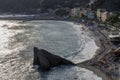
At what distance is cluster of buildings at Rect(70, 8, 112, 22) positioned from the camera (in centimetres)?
11357

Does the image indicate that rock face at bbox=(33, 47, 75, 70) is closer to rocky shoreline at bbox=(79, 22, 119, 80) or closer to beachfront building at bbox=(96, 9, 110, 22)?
rocky shoreline at bbox=(79, 22, 119, 80)

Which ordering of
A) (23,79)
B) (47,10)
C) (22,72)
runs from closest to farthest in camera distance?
(23,79), (22,72), (47,10)

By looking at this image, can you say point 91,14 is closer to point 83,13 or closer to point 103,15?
point 83,13

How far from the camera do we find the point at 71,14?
154875mm

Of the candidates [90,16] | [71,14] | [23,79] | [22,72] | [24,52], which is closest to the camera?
[23,79]

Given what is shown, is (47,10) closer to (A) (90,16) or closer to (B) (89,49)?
(A) (90,16)

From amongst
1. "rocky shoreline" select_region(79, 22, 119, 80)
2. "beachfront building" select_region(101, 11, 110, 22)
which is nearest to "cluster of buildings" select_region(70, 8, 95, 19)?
"beachfront building" select_region(101, 11, 110, 22)

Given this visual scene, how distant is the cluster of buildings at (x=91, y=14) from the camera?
11357 cm

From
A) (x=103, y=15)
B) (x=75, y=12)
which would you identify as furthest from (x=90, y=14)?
(x=103, y=15)

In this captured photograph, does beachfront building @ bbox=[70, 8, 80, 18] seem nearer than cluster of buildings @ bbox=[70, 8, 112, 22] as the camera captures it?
No

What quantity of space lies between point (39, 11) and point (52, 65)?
140 meters

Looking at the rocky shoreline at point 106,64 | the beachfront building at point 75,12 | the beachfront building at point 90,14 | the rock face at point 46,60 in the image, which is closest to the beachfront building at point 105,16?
the beachfront building at point 90,14

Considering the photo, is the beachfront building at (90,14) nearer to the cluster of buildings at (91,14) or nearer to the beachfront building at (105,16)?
the cluster of buildings at (91,14)

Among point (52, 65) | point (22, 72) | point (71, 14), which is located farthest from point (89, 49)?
point (71, 14)
